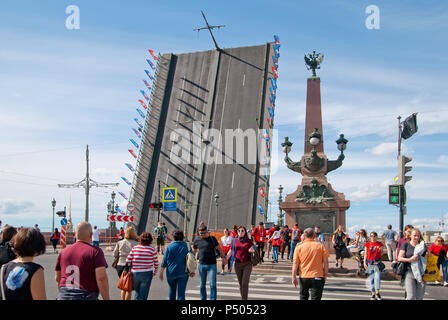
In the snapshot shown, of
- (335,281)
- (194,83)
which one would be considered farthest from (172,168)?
(335,281)

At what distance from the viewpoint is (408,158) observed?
13.2m

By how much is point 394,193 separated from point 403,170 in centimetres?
71

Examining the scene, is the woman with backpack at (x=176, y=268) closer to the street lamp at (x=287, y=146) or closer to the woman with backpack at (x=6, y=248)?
the woman with backpack at (x=6, y=248)

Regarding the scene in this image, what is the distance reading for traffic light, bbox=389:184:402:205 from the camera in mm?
13016

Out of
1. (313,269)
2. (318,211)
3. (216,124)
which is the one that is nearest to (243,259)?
(313,269)

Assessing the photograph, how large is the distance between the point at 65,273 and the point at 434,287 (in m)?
11.0

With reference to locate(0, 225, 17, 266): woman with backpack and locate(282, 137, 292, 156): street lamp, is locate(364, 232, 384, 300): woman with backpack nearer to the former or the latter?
locate(0, 225, 17, 266): woman with backpack

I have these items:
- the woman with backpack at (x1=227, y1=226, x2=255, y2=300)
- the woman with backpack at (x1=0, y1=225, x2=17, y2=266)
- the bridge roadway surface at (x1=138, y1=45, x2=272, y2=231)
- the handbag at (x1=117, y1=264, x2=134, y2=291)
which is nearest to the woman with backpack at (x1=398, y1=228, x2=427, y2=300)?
the woman with backpack at (x1=227, y1=226, x2=255, y2=300)

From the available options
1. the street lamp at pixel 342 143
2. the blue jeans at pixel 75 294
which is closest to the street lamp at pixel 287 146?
the street lamp at pixel 342 143

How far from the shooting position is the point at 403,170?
1316 cm

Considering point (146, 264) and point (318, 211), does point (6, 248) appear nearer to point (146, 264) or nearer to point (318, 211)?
point (146, 264)

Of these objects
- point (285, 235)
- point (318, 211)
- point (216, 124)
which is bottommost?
point (285, 235)

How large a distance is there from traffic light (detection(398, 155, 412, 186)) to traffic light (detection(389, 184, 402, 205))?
0.55ft
